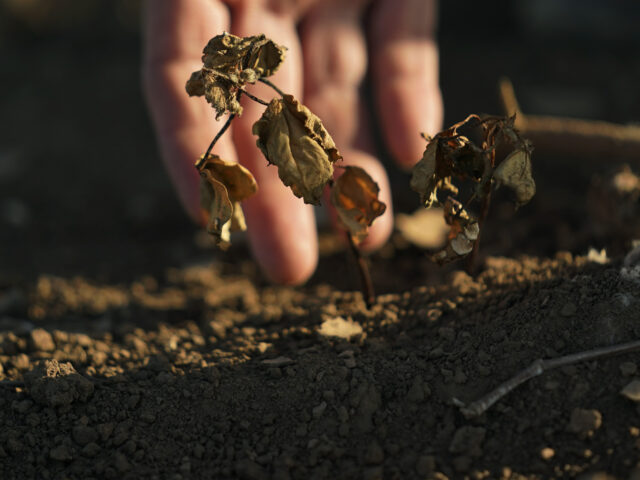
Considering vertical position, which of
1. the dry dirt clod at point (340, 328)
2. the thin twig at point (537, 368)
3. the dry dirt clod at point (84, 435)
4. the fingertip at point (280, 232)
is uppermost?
the fingertip at point (280, 232)

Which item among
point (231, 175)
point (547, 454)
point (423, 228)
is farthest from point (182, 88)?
point (547, 454)

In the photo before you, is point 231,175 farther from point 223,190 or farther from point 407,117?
point 407,117

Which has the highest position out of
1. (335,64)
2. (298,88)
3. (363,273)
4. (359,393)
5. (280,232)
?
(335,64)

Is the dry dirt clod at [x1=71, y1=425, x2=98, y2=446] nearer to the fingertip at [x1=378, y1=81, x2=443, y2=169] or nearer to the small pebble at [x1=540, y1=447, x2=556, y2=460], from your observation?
the small pebble at [x1=540, y1=447, x2=556, y2=460]

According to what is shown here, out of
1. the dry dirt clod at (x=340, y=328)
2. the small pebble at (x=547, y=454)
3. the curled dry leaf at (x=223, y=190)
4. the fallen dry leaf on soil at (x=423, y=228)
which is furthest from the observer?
the fallen dry leaf on soil at (x=423, y=228)

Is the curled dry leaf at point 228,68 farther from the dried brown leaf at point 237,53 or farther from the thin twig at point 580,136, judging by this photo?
the thin twig at point 580,136

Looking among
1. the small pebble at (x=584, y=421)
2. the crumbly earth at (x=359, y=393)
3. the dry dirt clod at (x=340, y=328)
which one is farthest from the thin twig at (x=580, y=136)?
the small pebble at (x=584, y=421)

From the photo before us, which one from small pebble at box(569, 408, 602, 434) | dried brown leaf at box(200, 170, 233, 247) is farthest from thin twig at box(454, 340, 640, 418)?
dried brown leaf at box(200, 170, 233, 247)

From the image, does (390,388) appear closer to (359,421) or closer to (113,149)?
(359,421)

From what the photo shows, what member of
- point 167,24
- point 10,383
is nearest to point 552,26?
point 167,24
